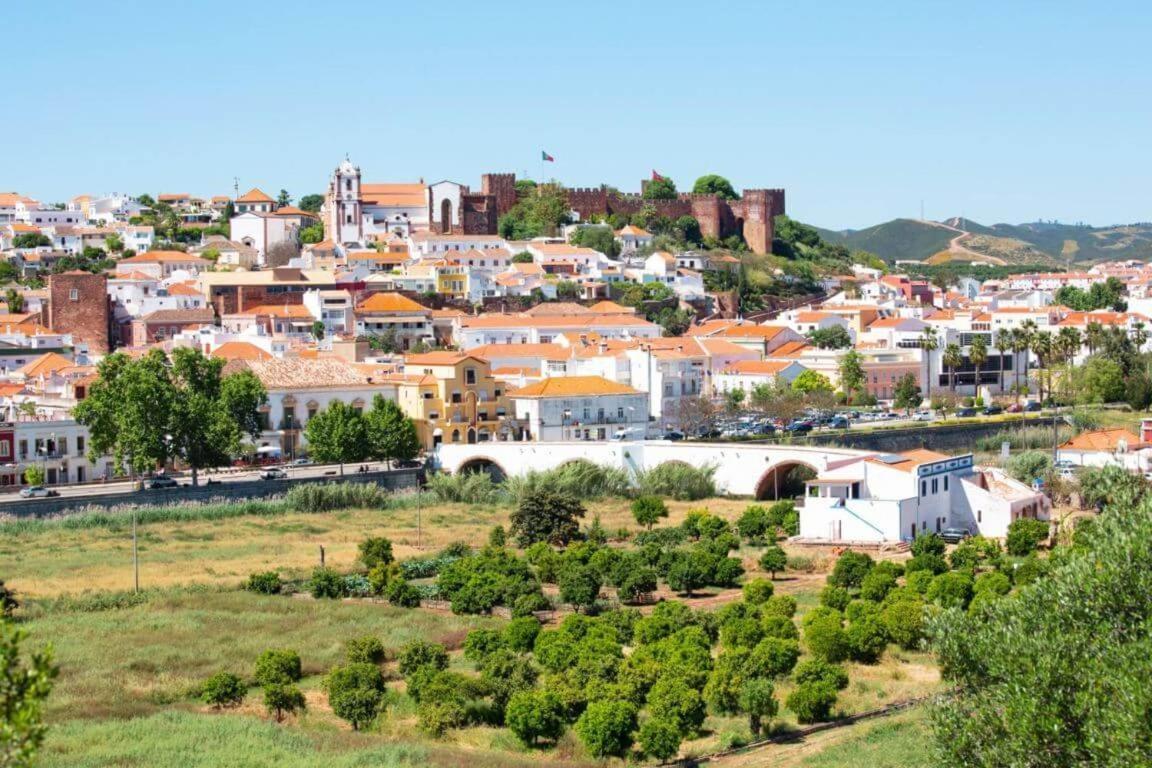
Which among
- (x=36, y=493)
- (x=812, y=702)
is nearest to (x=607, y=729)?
(x=812, y=702)

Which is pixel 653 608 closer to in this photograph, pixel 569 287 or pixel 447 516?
pixel 447 516

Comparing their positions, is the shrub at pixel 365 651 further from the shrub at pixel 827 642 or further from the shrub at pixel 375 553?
the shrub at pixel 375 553

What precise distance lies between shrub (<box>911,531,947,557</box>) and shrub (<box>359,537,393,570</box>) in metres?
11.3

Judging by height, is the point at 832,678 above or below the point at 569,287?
below

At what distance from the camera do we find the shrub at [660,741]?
22594 millimetres

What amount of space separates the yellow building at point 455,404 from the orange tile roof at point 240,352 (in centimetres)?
589

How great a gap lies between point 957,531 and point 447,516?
43.6 ft

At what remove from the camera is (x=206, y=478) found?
163ft

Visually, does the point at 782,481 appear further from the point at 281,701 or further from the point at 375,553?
the point at 281,701

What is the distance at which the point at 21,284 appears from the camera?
84.7 metres

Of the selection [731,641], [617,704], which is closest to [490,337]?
[731,641]

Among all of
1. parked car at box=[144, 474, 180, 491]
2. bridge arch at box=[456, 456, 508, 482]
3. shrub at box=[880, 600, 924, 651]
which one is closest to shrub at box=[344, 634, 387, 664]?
shrub at box=[880, 600, 924, 651]

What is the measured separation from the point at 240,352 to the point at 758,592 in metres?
32.2

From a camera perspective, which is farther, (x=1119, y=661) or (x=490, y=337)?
(x=490, y=337)
